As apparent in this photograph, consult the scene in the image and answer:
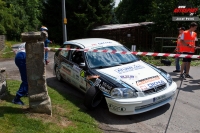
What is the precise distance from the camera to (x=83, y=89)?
20.0ft

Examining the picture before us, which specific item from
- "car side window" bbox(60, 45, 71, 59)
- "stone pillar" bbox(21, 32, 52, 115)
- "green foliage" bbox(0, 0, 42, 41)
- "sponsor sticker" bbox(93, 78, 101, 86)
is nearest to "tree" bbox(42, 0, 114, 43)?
"green foliage" bbox(0, 0, 42, 41)

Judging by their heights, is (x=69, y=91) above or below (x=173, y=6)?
below

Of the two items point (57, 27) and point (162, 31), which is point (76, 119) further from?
point (57, 27)

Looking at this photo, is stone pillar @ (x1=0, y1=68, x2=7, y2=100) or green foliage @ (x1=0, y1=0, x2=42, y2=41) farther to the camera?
green foliage @ (x1=0, y1=0, x2=42, y2=41)

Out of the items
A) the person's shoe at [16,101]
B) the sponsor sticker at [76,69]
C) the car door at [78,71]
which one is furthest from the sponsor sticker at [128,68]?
the person's shoe at [16,101]

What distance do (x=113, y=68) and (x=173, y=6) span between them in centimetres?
1149

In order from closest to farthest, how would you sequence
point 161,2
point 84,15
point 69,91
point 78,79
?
point 78,79 → point 69,91 → point 161,2 → point 84,15

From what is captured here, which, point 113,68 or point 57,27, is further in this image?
point 57,27

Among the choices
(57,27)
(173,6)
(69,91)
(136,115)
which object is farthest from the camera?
(57,27)

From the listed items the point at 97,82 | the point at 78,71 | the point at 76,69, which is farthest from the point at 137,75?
the point at 76,69

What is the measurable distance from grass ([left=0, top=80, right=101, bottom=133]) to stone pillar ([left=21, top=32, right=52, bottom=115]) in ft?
0.59

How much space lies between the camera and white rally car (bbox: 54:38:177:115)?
16.0 feet

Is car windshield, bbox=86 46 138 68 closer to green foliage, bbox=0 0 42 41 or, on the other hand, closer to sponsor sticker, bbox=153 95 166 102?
sponsor sticker, bbox=153 95 166 102

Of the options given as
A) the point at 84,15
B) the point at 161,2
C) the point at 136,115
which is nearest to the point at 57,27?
the point at 84,15
